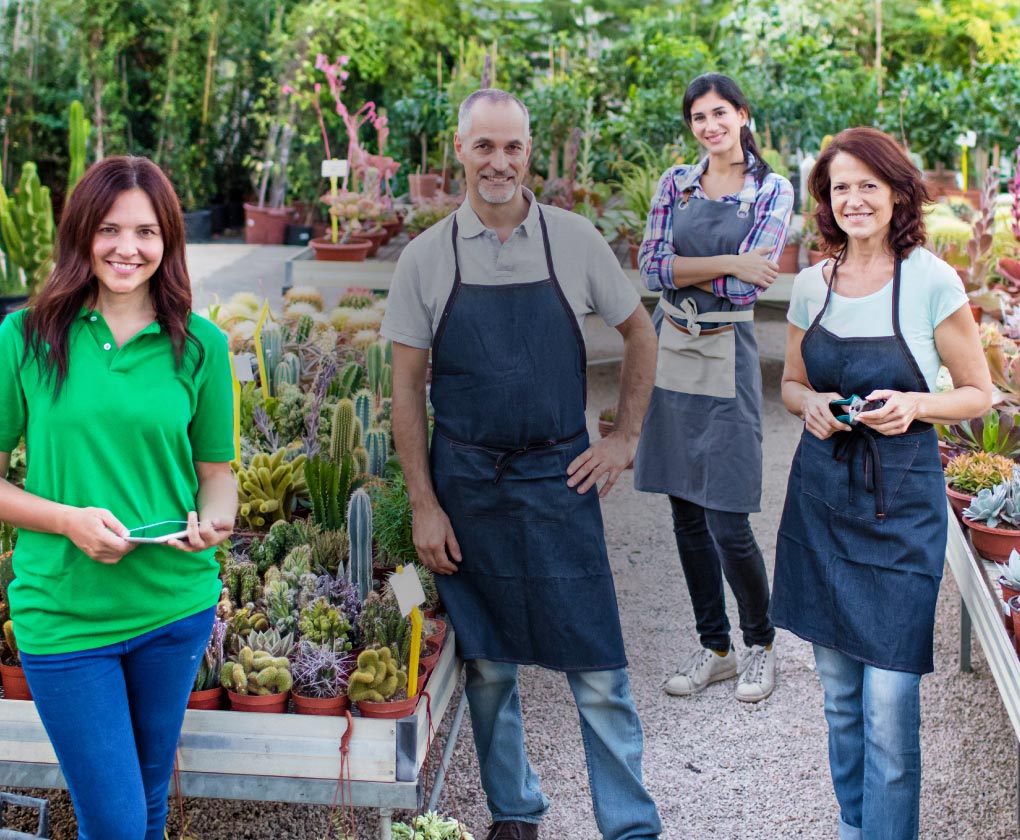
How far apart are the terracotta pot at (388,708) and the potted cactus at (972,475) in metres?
1.70

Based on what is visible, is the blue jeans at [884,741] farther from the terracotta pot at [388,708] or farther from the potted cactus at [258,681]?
the potted cactus at [258,681]

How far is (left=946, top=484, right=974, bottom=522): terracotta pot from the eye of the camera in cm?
323

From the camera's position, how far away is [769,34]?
37.5 feet

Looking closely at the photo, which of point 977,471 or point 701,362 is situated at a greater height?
point 701,362

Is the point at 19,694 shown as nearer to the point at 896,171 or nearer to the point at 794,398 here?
the point at 794,398

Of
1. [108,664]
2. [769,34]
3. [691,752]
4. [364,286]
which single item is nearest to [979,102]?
[769,34]

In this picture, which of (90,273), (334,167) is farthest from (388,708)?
(334,167)

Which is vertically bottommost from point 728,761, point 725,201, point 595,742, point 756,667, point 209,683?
point 728,761

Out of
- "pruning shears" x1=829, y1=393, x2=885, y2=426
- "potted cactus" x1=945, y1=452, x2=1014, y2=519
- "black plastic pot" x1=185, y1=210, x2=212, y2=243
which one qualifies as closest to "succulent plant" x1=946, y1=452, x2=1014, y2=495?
"potted cactus" x1=945, y1=452, x2=1014, y2=519

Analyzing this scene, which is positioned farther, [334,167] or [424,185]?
[424,185]

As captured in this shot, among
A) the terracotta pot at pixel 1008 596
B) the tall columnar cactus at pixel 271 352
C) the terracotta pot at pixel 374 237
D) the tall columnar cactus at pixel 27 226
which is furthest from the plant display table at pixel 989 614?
the tall columnar cactus at pixel 27 226

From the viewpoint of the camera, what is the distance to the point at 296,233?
11.7 metres

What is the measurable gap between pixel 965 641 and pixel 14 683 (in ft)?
8.89

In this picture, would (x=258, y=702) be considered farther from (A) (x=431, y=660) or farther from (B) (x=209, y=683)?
(A) (x=431, y=660)
